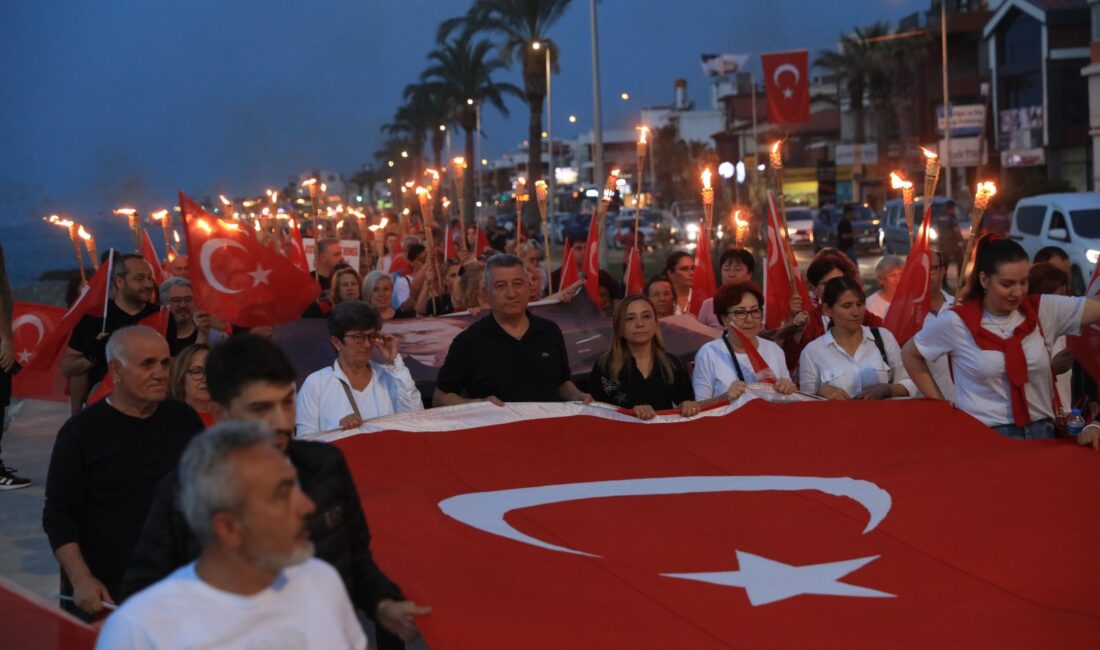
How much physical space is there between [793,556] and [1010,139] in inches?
2287

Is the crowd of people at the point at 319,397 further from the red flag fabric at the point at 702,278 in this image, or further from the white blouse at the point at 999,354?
the red flag fabric at the point at 702,278

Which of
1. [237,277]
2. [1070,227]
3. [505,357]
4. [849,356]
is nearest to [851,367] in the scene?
[849,356]

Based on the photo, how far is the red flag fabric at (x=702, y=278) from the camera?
39.8 ft

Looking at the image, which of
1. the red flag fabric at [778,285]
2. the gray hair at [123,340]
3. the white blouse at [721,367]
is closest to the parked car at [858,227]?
the red flag fabric at [778,285]

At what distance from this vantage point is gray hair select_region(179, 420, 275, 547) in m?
2.87

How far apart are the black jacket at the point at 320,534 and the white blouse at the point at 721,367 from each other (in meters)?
3.62

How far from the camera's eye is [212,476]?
9.45 feet

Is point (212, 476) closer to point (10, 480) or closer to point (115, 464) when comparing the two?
point (115, 464)

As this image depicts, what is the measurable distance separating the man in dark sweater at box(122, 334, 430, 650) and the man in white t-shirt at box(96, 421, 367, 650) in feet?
1.58

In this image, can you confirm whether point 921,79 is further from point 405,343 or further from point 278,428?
point 278,428

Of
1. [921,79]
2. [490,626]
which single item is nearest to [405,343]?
[490,626]

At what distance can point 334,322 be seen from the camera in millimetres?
6484

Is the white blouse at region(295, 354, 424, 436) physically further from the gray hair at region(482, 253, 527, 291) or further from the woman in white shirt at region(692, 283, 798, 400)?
the woman in white shirt at region(692, 283, 798, 400)

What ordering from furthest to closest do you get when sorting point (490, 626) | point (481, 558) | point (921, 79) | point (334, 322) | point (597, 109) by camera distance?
point (921, 79) → point (597, 109) → point (334, 322) → point (481, 558) → point (490, 626)
